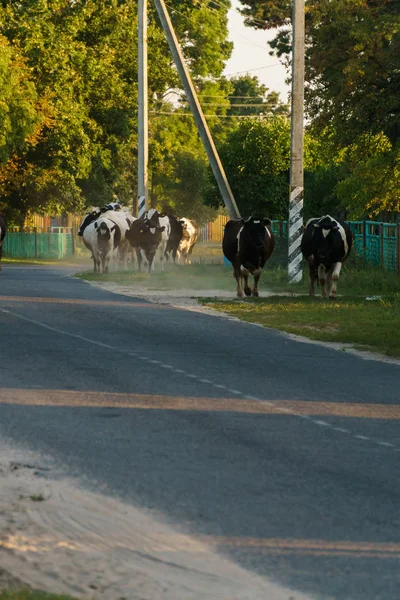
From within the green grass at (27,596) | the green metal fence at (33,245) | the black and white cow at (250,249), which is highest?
the black and white cow at (250,249)

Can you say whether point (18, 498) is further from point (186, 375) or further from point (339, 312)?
point (339, 312)

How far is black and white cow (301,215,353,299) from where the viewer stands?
28.0 metres

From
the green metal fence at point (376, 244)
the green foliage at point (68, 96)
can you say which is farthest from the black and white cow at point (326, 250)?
the green foliage at point (68, 96)

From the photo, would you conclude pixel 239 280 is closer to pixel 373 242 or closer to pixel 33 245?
pixel 373 242

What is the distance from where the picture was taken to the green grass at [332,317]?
19.7 metres

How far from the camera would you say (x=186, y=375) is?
588 inches

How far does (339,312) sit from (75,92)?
1980 inches

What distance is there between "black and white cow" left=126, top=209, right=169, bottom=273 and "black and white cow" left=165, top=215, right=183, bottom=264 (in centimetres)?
556

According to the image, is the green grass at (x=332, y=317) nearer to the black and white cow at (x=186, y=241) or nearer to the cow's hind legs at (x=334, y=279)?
the cow's hind legs at (x=334, y=279)

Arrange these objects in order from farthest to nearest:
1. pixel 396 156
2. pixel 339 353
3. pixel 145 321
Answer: pixel 396 156 → pixel 145 321 → pixel 339 353

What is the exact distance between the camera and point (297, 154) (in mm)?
33625

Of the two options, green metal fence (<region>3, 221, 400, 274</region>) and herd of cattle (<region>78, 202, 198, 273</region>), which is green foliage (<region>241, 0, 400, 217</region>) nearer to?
green metal fence (<region>3, 221, 400, 274</region>)

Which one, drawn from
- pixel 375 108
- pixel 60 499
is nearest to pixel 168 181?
pixel 375 108

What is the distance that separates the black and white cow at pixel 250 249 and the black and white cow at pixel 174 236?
68.3 ft
